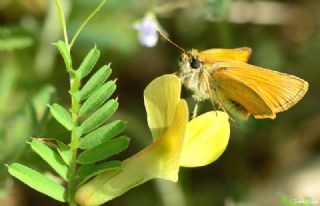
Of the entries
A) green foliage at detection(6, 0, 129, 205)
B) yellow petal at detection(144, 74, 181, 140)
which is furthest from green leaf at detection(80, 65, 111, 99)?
yellow petal at detection(144, 74, 181, 140)

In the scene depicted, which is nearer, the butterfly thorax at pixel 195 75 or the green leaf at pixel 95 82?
the green leaf at pixel 95 82

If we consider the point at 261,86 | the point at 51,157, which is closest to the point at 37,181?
the point at 51,157

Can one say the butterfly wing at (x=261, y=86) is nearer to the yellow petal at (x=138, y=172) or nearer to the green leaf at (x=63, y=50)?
the yellow petal at (x=138, y=172)

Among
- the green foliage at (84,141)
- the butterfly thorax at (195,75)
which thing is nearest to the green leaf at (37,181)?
the green foliage at (84,141)

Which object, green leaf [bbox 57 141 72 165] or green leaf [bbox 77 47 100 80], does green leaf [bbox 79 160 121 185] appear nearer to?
green leaf [bbox 57 141 72 165]

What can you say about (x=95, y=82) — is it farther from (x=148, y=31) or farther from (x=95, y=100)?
(x=148, y=31)

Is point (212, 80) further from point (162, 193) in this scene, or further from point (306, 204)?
point (162, 193)
